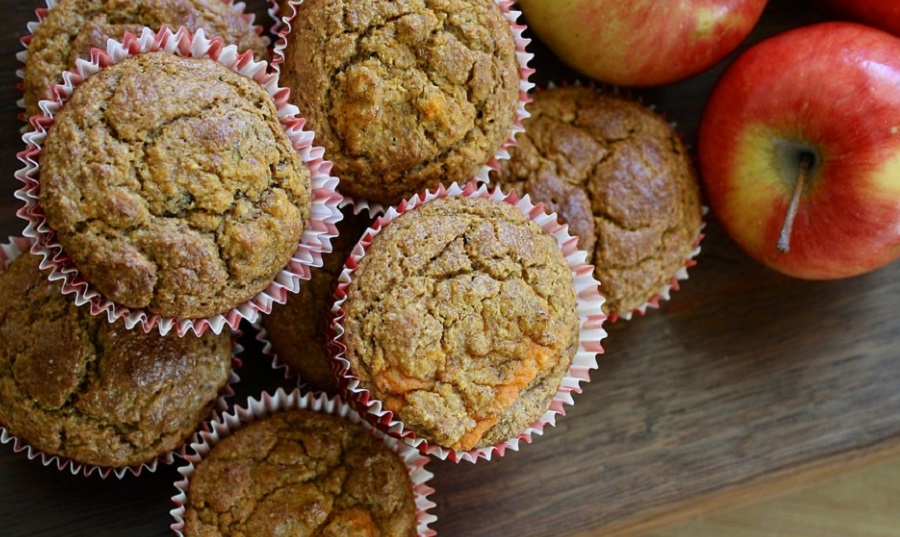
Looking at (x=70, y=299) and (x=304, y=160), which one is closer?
(x=304, y=160)

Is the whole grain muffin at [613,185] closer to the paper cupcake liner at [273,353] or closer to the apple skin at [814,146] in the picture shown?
the apple skin at [814,146]

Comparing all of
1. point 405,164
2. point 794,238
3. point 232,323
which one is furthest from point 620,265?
point 232,323

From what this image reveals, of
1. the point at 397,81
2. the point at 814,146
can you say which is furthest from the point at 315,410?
the point at 814,146

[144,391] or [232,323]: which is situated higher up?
A: [232,323]

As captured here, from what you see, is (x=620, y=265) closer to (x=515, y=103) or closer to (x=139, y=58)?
(x=515, y=103)

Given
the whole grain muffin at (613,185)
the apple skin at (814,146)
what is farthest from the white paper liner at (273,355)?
the apple skin at (814,146)

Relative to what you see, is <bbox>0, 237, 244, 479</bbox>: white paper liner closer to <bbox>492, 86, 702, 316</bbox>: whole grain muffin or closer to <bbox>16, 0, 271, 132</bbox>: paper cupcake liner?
<bbox>16, 0, 271, 132</bbox>: paper cupcake liner

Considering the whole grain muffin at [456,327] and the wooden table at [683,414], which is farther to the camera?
the wooden table at [683,414]
